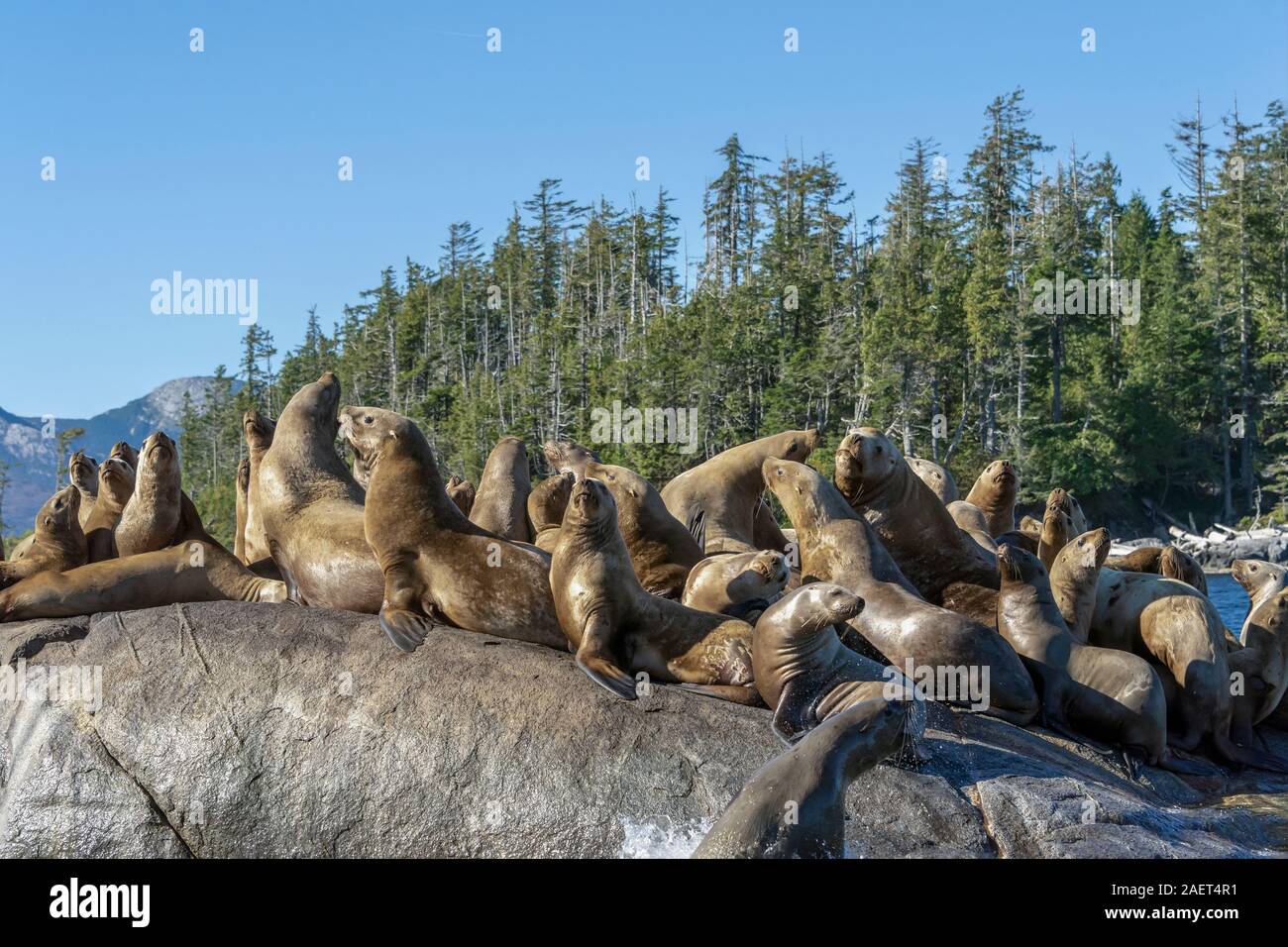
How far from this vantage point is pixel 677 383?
208 feet

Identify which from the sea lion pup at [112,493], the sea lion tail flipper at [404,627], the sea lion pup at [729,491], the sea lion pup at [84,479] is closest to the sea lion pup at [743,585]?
the sea lion tail flipper at [404,627]

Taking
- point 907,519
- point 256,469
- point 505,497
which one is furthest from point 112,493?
point 907,519

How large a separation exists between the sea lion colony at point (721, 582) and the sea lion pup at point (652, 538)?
0.02 meters

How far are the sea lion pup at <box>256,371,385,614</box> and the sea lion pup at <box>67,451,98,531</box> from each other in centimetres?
207

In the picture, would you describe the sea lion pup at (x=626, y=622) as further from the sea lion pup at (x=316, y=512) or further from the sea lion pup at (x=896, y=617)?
the sea lion pup at (x=316, y=512)

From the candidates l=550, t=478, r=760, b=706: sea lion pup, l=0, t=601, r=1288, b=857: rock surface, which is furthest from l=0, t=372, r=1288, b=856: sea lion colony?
l=0, t=601, r=1288, b=857: rock surface

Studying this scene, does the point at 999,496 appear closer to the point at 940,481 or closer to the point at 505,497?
the point at 940,481

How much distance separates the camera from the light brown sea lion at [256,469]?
10977 mm

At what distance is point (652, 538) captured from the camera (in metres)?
9.95

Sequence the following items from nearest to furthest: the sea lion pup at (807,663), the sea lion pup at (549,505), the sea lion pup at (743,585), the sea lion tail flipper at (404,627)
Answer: the sea lion pup at (807,663)
the sea lion tail flipper at (404,627)
the sea lion pup at (743,585)
the sea lion pup at (549,505)

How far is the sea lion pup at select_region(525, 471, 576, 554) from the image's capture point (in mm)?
10180

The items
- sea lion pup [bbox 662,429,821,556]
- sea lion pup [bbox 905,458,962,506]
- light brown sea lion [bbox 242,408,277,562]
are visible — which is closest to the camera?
light brown sea lion [bbox 242,408,277,562]

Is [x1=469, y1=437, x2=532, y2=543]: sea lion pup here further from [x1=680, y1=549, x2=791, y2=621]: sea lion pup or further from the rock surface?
the rock surface

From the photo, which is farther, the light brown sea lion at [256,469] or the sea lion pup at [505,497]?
the sea lion pup at [505,497]
